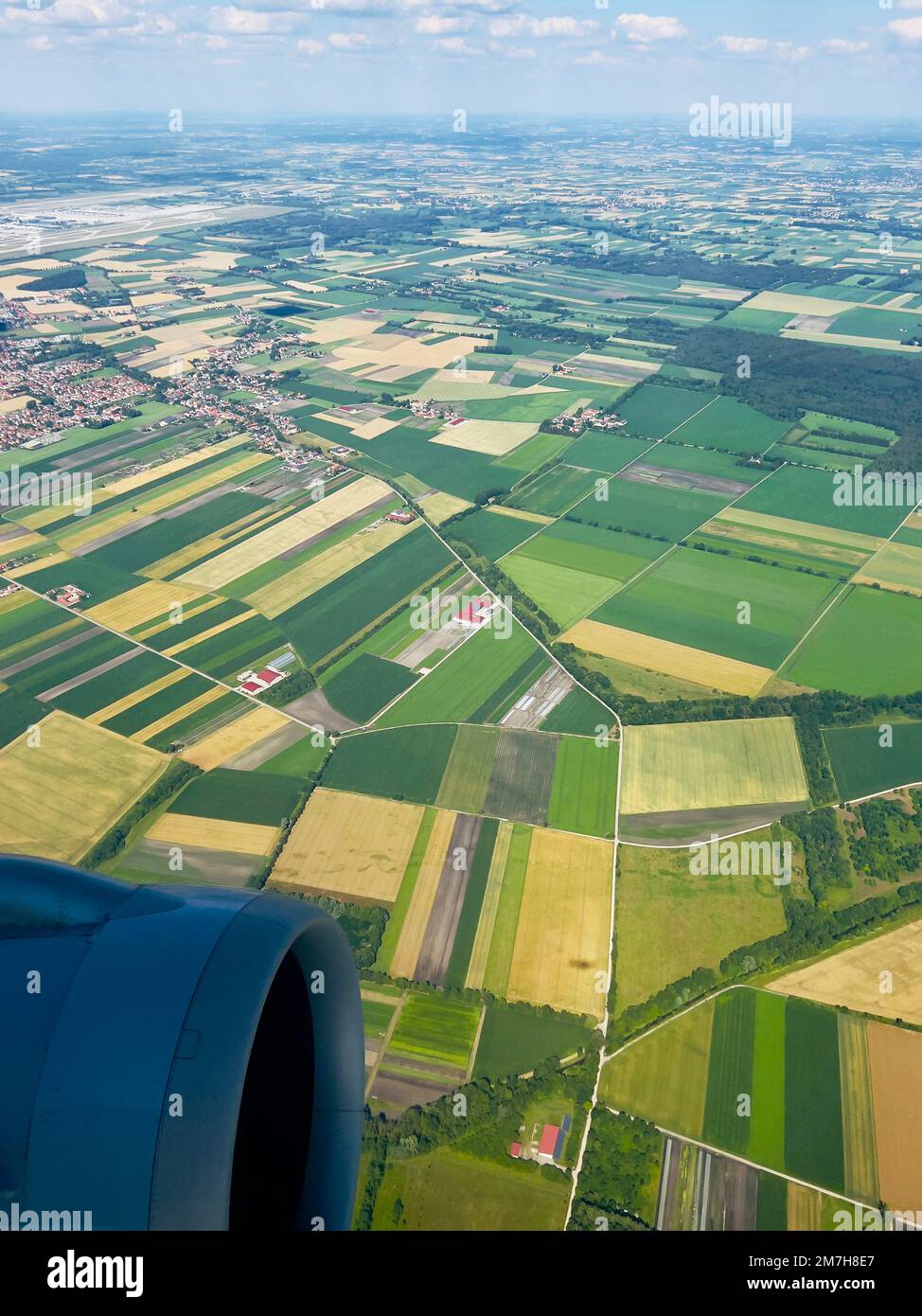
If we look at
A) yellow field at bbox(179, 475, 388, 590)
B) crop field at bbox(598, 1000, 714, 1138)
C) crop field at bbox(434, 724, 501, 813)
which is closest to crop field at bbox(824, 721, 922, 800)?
crop field at bbox(598, 1000, 714, 1138)

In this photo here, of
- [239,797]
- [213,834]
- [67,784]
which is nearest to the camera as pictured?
[213,834]

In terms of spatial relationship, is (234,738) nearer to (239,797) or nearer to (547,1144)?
(239,797)

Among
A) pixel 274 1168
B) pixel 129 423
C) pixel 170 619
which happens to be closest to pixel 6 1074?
pixel 274 1168

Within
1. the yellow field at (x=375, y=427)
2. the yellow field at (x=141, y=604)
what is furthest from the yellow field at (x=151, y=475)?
the yellow field at (x=141, y=604)

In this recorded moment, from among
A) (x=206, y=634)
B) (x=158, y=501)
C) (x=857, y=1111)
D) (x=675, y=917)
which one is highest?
(x=158, y=501)

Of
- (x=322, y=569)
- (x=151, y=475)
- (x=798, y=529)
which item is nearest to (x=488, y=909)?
(x=322, y=569)

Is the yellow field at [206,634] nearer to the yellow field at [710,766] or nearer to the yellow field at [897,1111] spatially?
the yellow field at [710,766]

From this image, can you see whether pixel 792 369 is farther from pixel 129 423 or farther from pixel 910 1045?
pixel 910 1045
